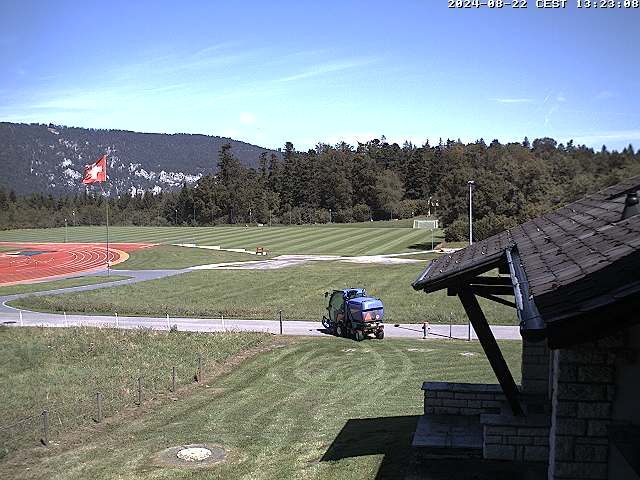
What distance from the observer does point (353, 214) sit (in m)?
129

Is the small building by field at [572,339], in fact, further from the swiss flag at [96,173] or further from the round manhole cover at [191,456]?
the swiss flag at [96,173]

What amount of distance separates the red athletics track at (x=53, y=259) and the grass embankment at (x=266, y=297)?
44.7ft

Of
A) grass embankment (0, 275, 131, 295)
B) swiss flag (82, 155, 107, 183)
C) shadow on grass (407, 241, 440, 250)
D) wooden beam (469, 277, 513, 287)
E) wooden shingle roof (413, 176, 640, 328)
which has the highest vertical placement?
swiss flag (82, 155, 107, 183)

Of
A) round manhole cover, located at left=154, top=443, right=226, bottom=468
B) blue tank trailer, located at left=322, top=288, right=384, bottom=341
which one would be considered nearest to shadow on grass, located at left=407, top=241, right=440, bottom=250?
blue tank trailer, located at left=322, top=288, right=384, bottom=341

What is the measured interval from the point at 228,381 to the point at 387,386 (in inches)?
199

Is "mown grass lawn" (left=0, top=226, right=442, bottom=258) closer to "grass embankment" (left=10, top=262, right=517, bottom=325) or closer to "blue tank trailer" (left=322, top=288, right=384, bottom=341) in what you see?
"grass embankment" (left=10, top=262, right=517, bottom=325)

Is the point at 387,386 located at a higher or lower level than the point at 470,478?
lower

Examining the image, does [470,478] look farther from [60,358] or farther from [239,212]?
[239,212]

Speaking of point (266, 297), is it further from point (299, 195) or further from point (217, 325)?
point (299, 195)

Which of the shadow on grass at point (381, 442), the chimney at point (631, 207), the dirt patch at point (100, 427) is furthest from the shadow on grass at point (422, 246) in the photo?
the chimney at point (631, 207)

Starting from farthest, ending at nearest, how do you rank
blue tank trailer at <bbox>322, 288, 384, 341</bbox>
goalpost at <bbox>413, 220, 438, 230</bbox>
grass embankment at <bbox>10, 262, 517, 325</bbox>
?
goalpost at <bbox>413, 220, 438, 230</bbox>
grass embankment at <bbox>10, 262, 517, 325</bbox>
blue tank trailer at <bbox>322, 288, 384, 341</bbox>

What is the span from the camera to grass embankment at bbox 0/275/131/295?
4784 centimetres

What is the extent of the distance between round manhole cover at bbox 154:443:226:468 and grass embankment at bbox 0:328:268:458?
11.9 ft

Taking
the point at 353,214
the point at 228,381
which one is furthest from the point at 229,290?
the point at 353,214
